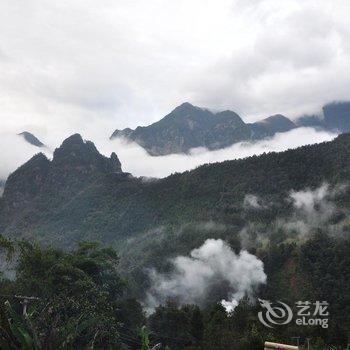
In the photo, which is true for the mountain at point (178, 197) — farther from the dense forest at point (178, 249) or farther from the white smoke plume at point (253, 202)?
the white smoke plume at point (253, 202)

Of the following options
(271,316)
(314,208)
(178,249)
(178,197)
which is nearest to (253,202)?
(314,208)

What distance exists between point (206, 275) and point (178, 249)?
12028 millimetres

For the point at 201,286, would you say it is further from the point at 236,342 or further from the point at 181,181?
the point at 236,342

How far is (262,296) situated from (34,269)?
47.6 m

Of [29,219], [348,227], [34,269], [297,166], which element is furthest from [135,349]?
[29,219]

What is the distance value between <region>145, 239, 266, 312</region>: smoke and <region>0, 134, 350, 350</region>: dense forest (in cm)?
150

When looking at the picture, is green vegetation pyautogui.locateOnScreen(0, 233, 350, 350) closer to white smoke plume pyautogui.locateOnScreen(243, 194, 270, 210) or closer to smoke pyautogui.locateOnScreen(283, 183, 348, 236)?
smoke pyautogui.locateOnScreen(283, 183, 348, 236)

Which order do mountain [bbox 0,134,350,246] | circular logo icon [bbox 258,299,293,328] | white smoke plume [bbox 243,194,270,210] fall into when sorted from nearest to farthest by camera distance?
circular logo icon [bbox 258,299,293,328]
white smoke plume [bbox 243,194,270,210]
mountain [bbox 0,134,350,246]

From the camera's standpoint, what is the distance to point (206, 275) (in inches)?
4139

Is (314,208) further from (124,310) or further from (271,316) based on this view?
(124,310)

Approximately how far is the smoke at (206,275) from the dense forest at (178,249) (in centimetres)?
150

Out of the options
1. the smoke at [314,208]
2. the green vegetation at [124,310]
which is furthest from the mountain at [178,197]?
the green vegetation at [124,310]

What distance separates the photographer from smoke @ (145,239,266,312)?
92.5m

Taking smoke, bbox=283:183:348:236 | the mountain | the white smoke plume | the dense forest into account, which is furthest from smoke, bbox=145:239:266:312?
the white smoke plume
